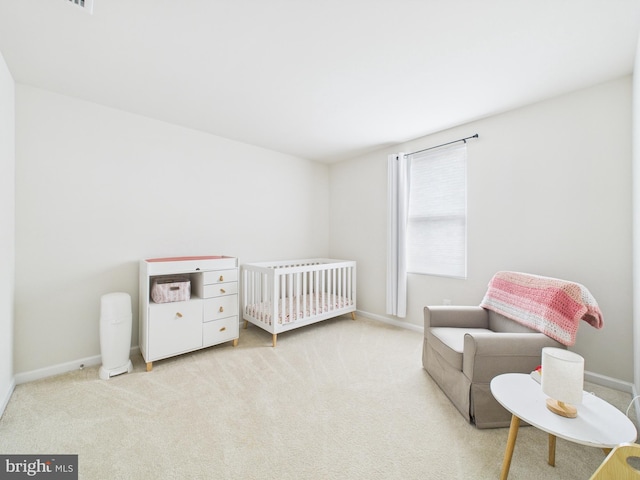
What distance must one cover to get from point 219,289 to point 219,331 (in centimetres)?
42

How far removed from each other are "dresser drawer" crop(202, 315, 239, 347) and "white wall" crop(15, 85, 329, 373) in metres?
0.81

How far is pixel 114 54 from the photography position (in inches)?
69.1

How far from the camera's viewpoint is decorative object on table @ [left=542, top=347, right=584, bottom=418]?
3.50 ft

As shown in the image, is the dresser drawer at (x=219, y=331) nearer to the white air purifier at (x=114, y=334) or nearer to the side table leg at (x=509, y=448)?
the white air purifier at (x=114, y=334)

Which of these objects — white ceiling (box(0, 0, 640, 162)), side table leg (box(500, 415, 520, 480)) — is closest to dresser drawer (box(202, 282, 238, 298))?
white ceiling (box(0, 0, 640, 162))

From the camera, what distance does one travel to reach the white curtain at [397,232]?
3.29m

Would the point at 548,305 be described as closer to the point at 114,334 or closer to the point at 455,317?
the point at 455,317

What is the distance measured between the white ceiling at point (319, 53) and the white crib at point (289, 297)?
1692mm

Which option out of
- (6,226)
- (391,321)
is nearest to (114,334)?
(6,226)

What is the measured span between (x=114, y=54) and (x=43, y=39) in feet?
1.17

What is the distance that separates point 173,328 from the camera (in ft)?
7.86

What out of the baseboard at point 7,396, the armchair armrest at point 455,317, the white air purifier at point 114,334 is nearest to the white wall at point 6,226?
the baseboard at point 7,396

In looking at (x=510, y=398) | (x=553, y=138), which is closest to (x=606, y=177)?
(x=553, y=138)
